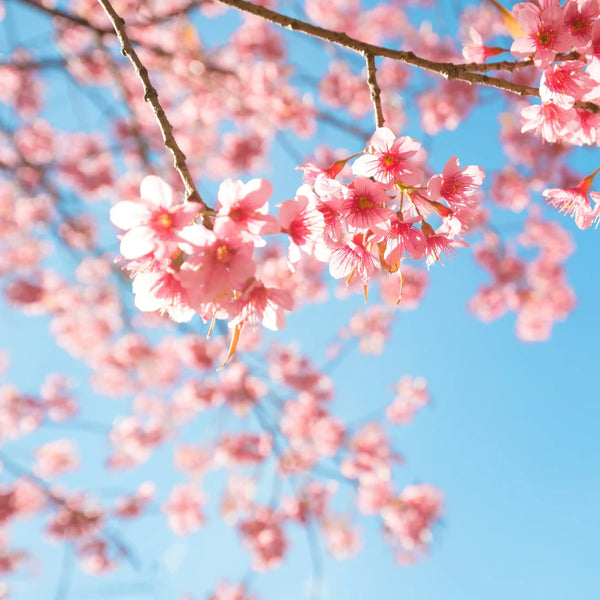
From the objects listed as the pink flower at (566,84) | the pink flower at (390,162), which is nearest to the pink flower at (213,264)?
the pink flower at (390,162)

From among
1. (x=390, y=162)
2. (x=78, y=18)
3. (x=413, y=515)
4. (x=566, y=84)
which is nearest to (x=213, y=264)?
(x=390, y=162)

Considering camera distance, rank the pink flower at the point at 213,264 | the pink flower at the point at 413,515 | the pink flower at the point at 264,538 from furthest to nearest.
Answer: the pink flower at the point at 264,538 → the pink flower at the point at 413,515 → the pink flower at the point at 213,264

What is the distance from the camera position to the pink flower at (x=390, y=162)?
3.92 ft

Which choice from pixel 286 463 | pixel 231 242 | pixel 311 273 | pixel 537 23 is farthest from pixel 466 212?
pixel 311 273

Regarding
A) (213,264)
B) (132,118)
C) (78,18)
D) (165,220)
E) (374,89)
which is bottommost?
(213,264)

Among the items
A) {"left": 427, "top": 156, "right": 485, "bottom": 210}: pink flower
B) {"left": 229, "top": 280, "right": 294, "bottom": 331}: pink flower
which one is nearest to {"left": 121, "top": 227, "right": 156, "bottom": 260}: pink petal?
{"left": 229, "top": 280, "right": 294, "bottom": 331}: pink flower

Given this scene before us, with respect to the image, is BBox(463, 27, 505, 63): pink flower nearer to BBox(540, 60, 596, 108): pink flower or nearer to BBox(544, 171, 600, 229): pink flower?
BBox(540, 60, 596, 108): pink flower

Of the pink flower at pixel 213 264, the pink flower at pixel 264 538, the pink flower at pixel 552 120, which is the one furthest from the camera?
the pink flower at pixel 264 538

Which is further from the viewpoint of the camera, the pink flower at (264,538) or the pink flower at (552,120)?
the pink flower at (264,538)

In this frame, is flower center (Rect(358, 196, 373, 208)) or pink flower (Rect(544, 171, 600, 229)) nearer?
flower center (Rect(358, 196, 373, 208))

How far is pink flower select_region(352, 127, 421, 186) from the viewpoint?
1.20m

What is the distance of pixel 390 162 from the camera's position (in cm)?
123

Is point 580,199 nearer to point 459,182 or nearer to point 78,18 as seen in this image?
point 459,182

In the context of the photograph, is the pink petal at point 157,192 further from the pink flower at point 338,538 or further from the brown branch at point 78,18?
the pink flower at point 338,538
